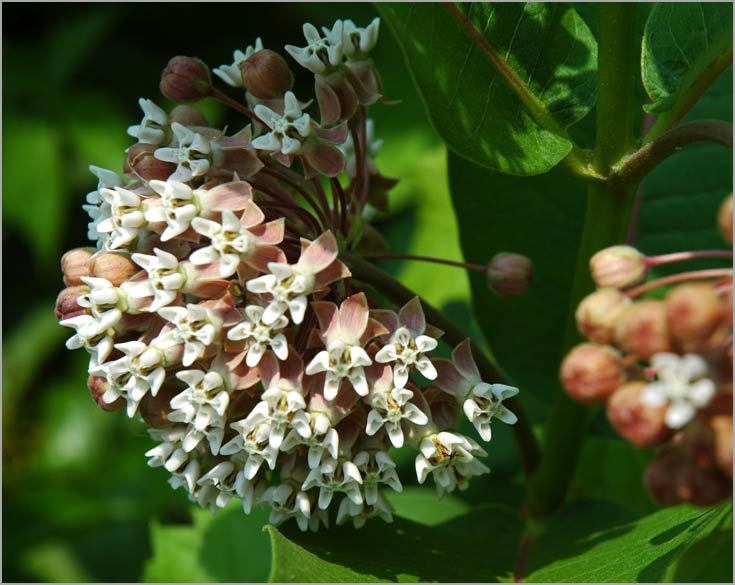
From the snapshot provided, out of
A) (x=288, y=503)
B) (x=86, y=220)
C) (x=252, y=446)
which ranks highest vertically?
(x=86, y=220)

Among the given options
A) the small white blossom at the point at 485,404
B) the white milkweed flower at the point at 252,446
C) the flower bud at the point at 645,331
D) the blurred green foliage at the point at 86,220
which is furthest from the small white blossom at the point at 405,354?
the blurred green foliage at the point at 86,220

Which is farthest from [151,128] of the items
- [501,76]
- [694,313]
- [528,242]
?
[694,313]

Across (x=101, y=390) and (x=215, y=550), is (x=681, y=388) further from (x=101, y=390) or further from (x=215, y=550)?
(x=215, y=550)

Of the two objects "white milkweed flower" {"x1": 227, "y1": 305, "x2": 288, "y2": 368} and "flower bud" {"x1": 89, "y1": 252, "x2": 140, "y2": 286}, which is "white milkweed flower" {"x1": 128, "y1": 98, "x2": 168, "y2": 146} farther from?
"white milkweed flower" {"x1": 227, "y1": 305, "x2": 288, "y2": 368}

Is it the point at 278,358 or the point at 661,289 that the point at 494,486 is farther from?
the point at 278,358

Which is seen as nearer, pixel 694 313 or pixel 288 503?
pixel 694 313

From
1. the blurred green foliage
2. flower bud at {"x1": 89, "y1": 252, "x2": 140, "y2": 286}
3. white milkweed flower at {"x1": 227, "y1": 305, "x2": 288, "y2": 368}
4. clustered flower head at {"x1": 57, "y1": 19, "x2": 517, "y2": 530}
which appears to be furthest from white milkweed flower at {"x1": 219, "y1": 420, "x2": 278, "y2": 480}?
the blurred green foliage
